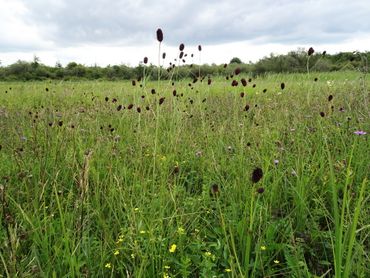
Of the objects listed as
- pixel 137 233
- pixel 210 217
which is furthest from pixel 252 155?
pixel 137 233

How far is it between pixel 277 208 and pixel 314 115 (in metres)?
2.05

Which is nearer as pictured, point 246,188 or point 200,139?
point 246,188

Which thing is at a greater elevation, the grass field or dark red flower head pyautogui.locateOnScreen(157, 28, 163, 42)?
dark red flower head pyautogui.locateOnScreen(157, 28, 163, 42)

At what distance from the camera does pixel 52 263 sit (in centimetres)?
138

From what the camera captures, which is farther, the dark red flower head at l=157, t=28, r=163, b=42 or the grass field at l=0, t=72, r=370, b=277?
the dark red flower head at l=157, t=28, r=163, b=42

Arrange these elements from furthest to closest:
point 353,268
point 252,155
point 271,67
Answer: point 271,67
point 252,155
point 353,268

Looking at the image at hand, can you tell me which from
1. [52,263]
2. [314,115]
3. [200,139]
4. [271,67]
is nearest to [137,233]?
[52,263]

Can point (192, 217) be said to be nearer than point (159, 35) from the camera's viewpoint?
Yes

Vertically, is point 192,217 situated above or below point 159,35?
below

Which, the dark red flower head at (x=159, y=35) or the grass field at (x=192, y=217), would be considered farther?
the dark red flower head at (x=159, y=35)

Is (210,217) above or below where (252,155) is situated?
below

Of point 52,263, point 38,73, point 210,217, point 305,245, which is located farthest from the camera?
point 38,73

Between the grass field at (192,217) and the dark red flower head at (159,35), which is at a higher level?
the dark red flower head at (159,35)

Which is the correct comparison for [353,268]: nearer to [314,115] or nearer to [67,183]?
[67,183]
